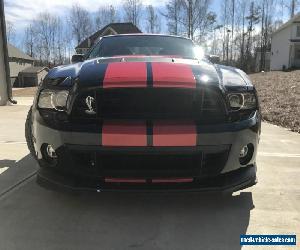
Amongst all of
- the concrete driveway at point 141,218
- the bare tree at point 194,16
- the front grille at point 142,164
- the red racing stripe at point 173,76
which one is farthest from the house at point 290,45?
the front grille at point 142,164

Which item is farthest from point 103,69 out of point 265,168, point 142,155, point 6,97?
point 6,97

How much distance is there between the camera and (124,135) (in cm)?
283

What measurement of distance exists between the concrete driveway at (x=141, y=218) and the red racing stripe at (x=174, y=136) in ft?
1.24

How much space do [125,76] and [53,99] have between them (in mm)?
561

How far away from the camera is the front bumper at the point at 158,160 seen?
288cm

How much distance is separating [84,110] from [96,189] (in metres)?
0.55

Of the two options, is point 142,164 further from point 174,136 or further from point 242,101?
point 242,101

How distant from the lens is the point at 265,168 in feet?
14.6

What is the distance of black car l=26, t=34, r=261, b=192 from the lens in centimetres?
287

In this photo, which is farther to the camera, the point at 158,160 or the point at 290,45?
the point at 290,45

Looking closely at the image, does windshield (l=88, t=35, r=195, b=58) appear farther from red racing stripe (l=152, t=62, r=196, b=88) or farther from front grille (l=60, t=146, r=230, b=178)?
front grille (l=60, t=146, r=230, b=178)

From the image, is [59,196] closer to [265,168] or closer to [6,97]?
[265,168]

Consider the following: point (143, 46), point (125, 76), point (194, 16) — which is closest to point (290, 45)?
point (194, 16)

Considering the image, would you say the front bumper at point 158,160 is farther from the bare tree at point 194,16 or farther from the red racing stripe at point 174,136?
the bare tree at point 194,16
